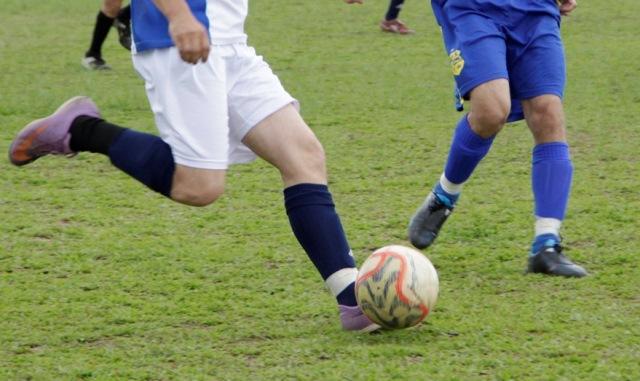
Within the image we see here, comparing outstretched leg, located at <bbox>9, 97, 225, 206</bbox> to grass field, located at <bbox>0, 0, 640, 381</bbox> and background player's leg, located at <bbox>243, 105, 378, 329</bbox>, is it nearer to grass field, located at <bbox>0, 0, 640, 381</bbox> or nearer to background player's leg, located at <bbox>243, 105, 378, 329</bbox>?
background player's leg, located at <bbox>243, 105, 378, 329</bbox>

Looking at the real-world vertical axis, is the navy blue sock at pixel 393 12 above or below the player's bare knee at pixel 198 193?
below

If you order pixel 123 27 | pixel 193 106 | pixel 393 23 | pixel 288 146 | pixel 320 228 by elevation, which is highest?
pixel 193 106

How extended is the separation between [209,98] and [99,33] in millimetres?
6717

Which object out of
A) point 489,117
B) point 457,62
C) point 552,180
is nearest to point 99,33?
point 457,62

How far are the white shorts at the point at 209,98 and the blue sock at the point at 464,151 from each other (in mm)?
1147

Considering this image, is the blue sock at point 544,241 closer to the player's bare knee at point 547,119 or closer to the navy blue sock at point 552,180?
the navy blue sock at point 552,180

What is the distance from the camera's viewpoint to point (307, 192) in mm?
4320

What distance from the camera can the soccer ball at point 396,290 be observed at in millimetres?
4195

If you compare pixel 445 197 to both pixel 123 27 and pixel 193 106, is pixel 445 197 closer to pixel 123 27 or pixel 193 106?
pixel 193 106

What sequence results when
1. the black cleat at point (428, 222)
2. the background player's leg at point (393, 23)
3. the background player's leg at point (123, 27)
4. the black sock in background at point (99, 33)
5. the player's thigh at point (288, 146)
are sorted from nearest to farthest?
the player's thigh at point (288, 146) → the black cleat at point (428, 222) → the background player's leg at point (123, 27) → the black sock in background at point (99, 33) → the background player's leg at point (393, 23)

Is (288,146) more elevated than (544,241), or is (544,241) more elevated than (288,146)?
(288,146)

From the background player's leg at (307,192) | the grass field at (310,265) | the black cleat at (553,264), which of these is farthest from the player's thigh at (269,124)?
the black cleat at (553,264)

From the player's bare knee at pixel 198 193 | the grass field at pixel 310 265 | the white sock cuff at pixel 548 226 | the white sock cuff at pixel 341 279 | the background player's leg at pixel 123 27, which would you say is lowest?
the background player's leg at pixel 123 27

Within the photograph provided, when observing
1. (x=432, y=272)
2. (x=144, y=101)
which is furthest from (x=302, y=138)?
(x=144, y=101)
